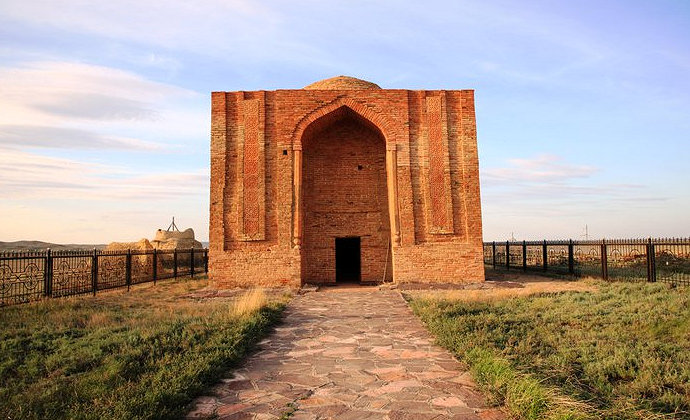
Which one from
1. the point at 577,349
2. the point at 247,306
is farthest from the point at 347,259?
the point at 577,349

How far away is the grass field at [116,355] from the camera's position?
4.30 m

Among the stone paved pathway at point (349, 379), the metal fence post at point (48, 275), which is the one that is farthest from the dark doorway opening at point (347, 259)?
the metal fence post at point (48, 275)

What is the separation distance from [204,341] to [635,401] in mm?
5594

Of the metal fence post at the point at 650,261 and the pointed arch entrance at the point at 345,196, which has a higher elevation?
the pointed arch entrance at the point at 345,196

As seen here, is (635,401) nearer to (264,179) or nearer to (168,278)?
(264,179)

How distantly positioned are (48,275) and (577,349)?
40.9ft

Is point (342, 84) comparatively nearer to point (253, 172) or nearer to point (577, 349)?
point (253, 172)

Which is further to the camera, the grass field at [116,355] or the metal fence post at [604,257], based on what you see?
the metal fence post at [604,257]

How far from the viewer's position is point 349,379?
5332 mm

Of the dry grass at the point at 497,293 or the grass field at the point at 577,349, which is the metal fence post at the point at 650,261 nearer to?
the dry grass at the point at 497,293

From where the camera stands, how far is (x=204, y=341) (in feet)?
22.4

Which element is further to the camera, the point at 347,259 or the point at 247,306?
the point at 347,259

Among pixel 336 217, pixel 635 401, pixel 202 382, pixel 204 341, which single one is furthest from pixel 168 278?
pixel 635 401

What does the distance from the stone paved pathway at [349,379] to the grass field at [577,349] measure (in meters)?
0.37
